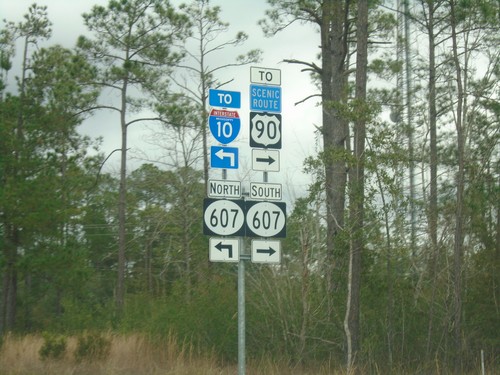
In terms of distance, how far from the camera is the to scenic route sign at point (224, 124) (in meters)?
11.1

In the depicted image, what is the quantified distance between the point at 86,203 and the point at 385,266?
90.3ft

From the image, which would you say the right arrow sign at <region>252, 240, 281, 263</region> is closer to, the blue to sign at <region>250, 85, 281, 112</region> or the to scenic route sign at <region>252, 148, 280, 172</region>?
the to scenic route sign at <region>252, 148, 280, 172</region>

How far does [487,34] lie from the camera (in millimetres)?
19406

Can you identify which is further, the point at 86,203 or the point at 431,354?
the point at 86,203

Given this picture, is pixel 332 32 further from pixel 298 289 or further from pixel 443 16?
pixel 298 289

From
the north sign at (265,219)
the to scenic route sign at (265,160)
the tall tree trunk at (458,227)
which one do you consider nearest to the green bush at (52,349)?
the tall tree trunk at (458,227)

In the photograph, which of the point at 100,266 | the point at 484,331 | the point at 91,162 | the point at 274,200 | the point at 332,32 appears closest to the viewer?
the point at 274,200

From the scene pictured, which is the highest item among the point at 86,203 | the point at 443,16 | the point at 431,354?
the point at 443,16

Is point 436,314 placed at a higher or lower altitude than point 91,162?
lower

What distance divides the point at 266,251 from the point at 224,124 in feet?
5.95

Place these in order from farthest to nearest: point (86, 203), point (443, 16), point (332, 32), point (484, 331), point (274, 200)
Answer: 1. point (86, 203)
2. point (332, 32)
3. point (443, 16)
4. point (484, 331)
5. point (274, 200)

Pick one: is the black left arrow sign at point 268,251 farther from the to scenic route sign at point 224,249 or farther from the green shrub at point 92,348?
the green shrub at point 92,348

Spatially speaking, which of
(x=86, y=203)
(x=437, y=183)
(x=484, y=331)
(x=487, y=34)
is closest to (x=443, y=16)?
(x=487, y=34)

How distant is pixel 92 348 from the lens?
1995cm
